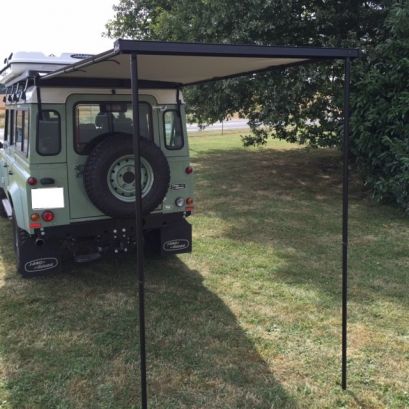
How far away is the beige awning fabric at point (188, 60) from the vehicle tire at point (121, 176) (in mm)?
677

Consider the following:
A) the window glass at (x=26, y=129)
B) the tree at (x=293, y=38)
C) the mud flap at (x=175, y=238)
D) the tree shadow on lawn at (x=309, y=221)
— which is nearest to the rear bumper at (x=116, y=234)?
the mud flap at (x=175, y=238)

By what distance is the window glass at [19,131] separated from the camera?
5.32 m

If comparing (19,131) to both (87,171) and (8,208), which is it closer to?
(8,208)

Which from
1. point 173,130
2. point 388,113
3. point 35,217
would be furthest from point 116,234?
point 388,113

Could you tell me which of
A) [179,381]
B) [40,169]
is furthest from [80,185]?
[179,381]

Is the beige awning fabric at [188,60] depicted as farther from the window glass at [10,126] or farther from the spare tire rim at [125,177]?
the window glass at [10,126]

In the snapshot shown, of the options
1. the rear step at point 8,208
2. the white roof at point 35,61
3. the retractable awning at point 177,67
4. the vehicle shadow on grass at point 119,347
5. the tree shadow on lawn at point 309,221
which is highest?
the white roof at point 35,61

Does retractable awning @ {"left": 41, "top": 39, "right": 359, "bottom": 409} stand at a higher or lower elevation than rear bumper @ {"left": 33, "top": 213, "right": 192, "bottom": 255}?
higher

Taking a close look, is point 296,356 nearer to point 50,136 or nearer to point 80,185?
point 80,185

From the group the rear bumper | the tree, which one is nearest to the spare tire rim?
the rear bumper

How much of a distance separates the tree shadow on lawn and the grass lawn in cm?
3

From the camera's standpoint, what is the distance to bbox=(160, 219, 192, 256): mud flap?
17.7 feet

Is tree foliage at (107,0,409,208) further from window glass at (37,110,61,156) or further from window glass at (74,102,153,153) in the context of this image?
window glass at (37,110,61,156)

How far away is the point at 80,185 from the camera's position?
4855mm
